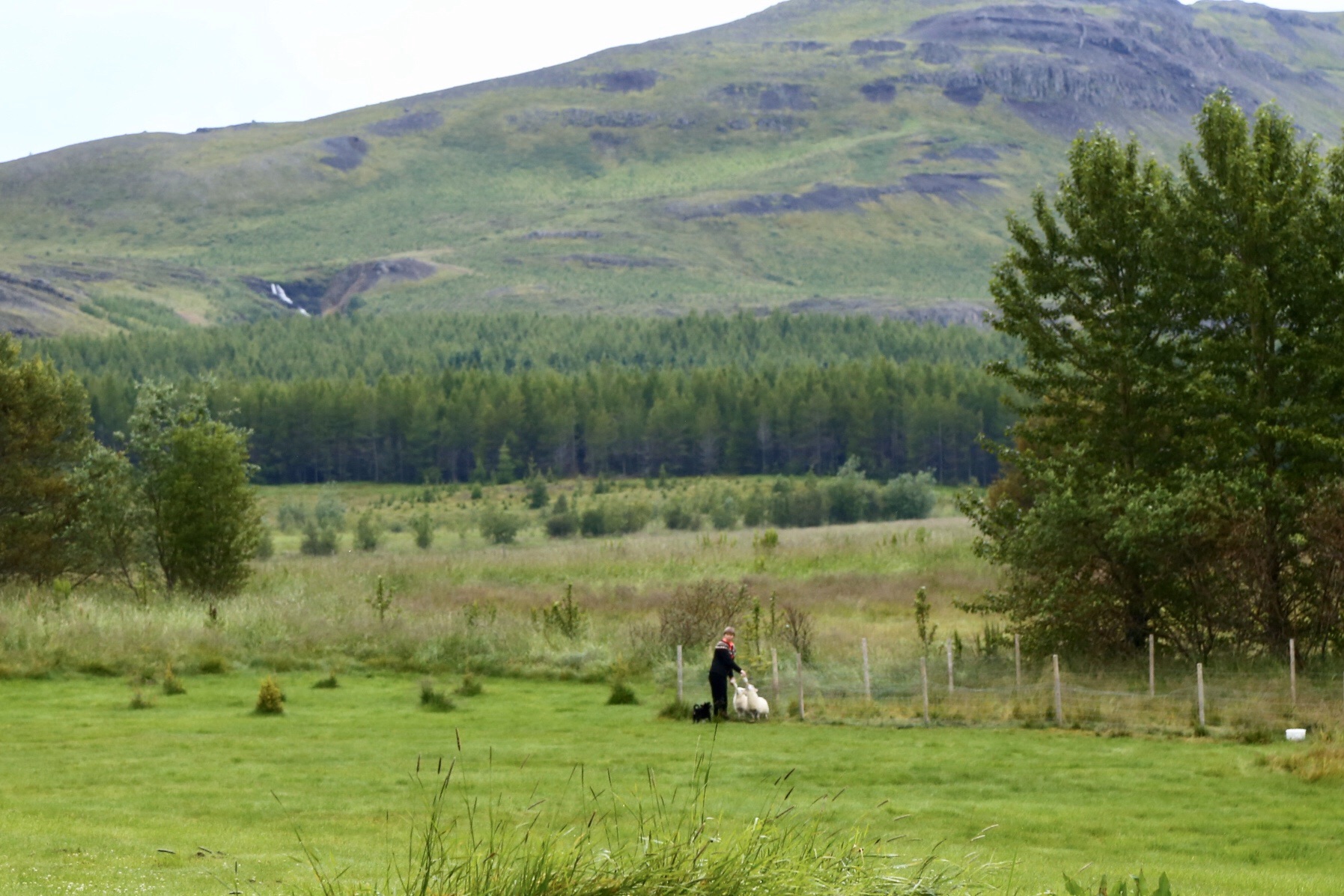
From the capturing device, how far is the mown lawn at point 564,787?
44.2 feet

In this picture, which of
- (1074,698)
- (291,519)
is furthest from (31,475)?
(291,519)

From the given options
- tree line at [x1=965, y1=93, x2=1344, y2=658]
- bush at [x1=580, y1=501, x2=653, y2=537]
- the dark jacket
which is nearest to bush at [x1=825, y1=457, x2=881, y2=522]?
bush at [x1=580, y1=501, x2=653, y2=537]

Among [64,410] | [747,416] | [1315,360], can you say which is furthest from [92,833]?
[747,416]

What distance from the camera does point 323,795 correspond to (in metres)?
18.0

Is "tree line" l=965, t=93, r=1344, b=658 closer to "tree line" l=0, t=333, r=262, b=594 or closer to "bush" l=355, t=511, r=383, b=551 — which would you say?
"tree line" l=0, t=333, r=262, b=594

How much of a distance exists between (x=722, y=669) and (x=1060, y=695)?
18.0 ft

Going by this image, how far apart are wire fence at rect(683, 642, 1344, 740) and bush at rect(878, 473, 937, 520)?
66354mm

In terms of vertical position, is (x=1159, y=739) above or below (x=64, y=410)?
below

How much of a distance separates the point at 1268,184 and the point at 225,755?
2139 centimetres

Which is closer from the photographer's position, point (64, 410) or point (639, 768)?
point (639, 768)

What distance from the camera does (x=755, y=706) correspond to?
25.6 meters

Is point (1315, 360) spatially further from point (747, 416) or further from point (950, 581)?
point (747, 416)

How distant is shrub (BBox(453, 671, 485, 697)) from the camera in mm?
30375

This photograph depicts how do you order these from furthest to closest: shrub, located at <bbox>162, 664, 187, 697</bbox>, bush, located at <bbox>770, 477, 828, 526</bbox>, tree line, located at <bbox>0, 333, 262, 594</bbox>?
bush, located at <bbox>770, 477, 828, 526</bbox> → tree line, located at <bbox>0, 333, 262, 594</bbox> → shrub, located at <bbox>162, 664, 187, 697</bbox>
